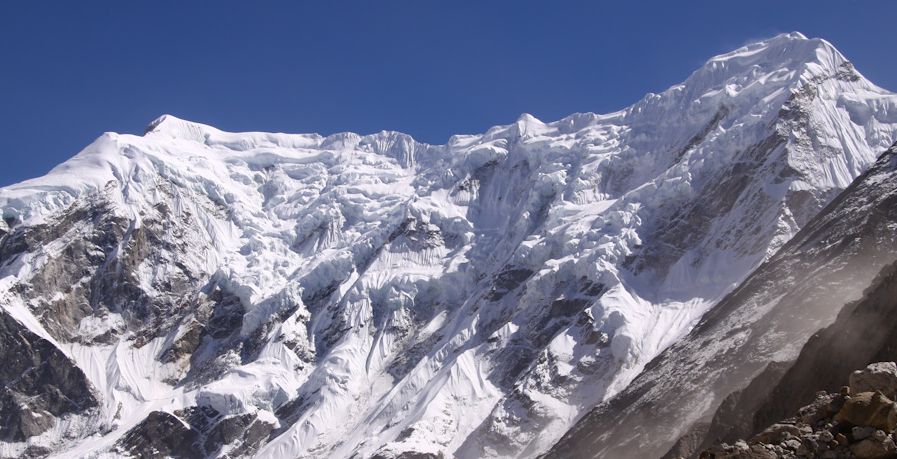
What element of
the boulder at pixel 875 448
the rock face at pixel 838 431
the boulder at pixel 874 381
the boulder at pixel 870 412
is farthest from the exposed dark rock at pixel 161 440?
the boulder at pixel 875 448

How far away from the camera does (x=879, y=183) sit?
138 meters

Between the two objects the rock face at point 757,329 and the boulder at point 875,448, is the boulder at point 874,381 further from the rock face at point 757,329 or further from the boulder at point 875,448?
the rock face at point 757,329

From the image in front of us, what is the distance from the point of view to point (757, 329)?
124000 millimetres

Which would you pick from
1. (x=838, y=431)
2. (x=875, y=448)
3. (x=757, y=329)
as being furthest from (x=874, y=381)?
(x=757, y=329)

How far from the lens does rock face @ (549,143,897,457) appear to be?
114812 mm

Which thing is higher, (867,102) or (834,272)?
(867,102)

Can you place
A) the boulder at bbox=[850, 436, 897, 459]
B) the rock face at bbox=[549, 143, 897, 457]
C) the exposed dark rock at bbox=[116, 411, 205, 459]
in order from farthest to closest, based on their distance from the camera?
the exposed dark rock at bbox=[116, 411, 205, 459] < the rock face at bbox=[549, 143, 897, 457] < the boulder at bbox=[850, 436, 897, 459]

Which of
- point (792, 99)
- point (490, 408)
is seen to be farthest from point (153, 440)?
point (792, 99)

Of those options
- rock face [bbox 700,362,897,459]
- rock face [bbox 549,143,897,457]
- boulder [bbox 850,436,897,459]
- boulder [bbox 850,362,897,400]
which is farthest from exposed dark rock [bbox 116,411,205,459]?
boulder [bbox 850,436,897,459]

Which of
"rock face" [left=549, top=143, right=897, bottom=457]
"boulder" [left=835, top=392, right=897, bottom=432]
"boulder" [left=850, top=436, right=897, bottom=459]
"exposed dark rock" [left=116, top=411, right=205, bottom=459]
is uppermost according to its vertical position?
"exposed dark rock" [left=116, top=411, right=205, bottom=459]

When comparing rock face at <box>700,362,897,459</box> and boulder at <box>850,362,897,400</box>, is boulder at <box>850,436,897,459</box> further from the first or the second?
boulder at <box>850,362,897,400</box>

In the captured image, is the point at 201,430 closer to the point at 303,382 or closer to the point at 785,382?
the point at 303,382

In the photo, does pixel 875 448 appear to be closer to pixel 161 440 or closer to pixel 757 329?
pixel 757 329

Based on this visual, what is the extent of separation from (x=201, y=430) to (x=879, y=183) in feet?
370
